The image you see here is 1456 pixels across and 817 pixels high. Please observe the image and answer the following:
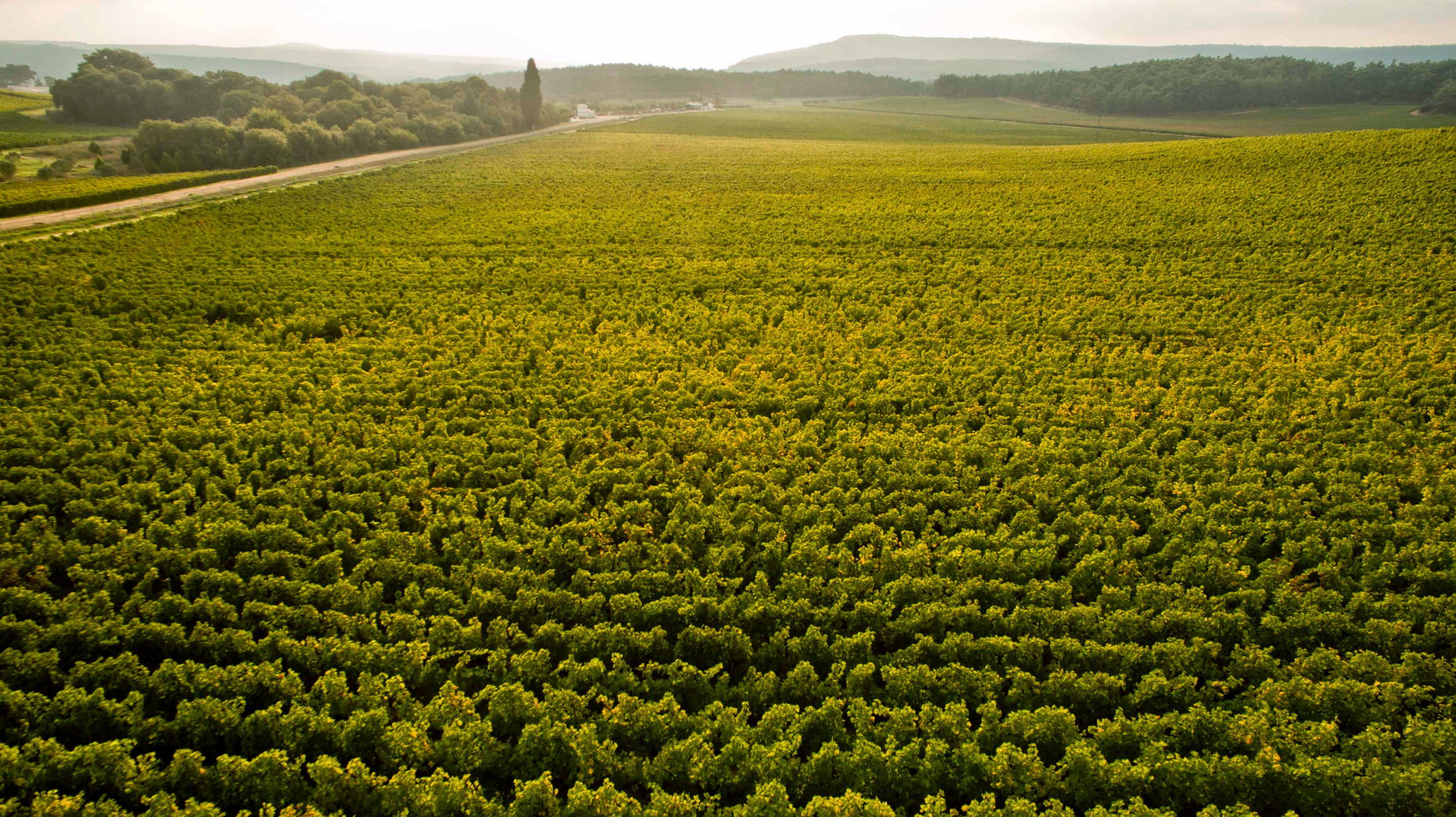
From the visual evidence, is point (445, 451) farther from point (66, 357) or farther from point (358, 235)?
point (358, 235)

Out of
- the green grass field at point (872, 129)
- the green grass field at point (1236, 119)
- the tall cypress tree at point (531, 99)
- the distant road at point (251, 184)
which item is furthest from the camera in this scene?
the tall cypress tree at point (531, 99)

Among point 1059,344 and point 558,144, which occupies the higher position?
point 558,144

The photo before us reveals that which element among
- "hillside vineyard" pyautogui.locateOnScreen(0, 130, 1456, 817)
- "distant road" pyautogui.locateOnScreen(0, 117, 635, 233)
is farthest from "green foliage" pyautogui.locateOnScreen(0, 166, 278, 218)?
"hillside vineyard" pyautogui.locateOnScreen(0, 130, 1456, 817)

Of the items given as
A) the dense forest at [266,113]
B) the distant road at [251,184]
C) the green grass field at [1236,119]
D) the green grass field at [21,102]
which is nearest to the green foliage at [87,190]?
the distant road at [251,184]

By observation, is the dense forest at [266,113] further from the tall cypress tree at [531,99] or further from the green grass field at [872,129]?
the green grass field at [872,129]

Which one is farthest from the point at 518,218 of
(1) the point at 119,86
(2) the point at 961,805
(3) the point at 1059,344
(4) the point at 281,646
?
(1) the point at 119,86

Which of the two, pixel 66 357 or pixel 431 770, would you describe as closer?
pixel 431 770

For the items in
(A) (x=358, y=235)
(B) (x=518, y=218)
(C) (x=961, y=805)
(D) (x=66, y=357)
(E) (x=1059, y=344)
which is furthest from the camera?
(B) (x=518, y=218)

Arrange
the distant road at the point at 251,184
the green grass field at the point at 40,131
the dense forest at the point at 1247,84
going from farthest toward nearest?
the dense forest at the point at 1247,84, the green grass field at the point at 40,131, the distant road at the point at 251,184
